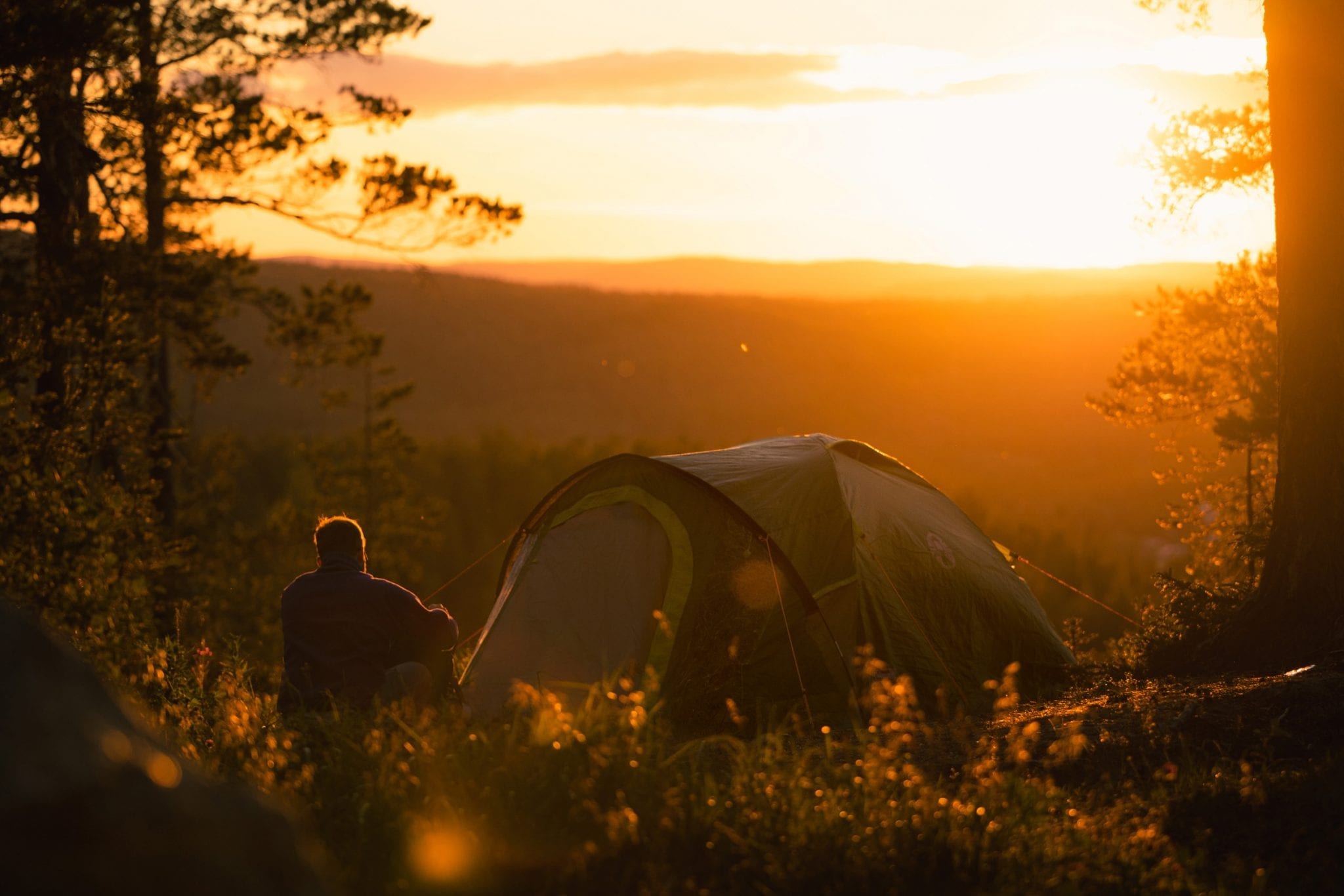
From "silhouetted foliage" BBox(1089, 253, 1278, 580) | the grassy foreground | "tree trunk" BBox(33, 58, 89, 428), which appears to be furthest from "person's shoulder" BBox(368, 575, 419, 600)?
"silhouetted foliage" BBox(1089, 253, 1278, 580)

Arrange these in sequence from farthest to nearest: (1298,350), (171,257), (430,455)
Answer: (430,455), (171,257), (1298,350)

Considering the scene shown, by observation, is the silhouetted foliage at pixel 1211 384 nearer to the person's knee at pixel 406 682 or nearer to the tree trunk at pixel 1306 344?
the tree trunk at pixel 1306 344

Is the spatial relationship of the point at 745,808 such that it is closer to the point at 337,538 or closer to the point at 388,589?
the point at 388,589

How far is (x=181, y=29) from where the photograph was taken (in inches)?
624

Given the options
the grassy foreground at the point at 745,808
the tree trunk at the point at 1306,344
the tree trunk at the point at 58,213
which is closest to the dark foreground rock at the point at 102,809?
the grassy foreground at the point at 745,808

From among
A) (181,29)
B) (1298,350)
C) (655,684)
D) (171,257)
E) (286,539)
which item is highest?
(181,29)

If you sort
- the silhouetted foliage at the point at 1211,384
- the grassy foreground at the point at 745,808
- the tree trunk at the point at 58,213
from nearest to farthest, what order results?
the grassy foreground at the point at 745,808
the tree trunk at the point at 58,213
the silhouetted foliage at the point at 1211,384

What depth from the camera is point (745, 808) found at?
4668 mm

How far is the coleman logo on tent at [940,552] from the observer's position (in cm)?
968

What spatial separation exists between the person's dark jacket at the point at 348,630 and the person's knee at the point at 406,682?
169 mm

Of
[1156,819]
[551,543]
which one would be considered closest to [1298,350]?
[1156,819]

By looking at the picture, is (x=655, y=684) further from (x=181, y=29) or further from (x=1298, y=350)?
(x=181, y=29)

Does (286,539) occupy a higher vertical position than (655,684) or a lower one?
lower

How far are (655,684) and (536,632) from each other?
12.3 feet
